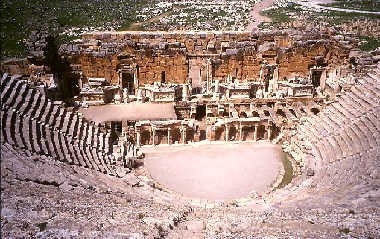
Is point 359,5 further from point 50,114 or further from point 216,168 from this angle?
point 50,114

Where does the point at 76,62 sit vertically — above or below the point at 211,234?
above

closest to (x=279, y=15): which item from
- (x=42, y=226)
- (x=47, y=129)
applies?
(x=47, y=129)

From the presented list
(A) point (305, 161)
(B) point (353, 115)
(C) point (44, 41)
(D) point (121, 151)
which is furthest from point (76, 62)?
(B) point (353, 115)

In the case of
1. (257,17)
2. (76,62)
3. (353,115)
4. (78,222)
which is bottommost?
(78,222)

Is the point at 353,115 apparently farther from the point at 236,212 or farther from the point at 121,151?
the point at 121,151

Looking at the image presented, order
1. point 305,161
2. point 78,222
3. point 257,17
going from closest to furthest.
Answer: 1. point 78,222
2. point 305,161
3. point 257,17

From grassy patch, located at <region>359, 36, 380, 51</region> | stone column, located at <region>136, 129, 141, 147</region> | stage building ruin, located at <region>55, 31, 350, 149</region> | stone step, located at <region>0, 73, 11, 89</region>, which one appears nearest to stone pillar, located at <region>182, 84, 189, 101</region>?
stage building ruin, located at <region>55, 31, 350, 149</region>

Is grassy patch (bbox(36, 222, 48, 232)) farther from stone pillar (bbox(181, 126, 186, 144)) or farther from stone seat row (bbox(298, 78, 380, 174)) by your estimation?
stone seat row (bbox(298, 78, 380, 174))
